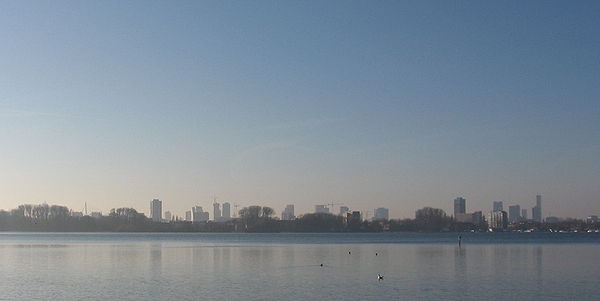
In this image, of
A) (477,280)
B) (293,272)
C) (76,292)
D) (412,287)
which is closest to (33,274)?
(76,292)

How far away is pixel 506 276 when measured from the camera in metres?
40.9

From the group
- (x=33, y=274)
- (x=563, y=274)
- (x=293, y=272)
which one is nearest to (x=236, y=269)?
(x=293, y=272)

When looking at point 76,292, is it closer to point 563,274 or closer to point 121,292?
point 121,292

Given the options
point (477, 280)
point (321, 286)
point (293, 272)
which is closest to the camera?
point (321, 286)

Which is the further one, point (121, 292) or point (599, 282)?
point (599, 282)

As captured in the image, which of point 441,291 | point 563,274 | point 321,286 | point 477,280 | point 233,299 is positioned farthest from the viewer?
point 563,274

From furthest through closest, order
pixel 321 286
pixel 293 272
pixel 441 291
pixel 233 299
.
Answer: pixel 293 272 → pixel 321 286 → pixel 441 291 → pixel 233 299

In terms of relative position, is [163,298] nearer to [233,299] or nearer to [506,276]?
[233,299]

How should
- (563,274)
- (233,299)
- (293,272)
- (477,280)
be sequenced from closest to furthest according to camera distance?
(233,299), (477,280), (563,274), (293,272)

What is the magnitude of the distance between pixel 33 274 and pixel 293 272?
15.7 meters

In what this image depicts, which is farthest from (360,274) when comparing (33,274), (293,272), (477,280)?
(33,274)

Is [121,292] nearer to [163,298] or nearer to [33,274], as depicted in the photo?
[163,298]

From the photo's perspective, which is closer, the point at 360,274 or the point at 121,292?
the point at 121,292

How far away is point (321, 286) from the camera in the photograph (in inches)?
1404
